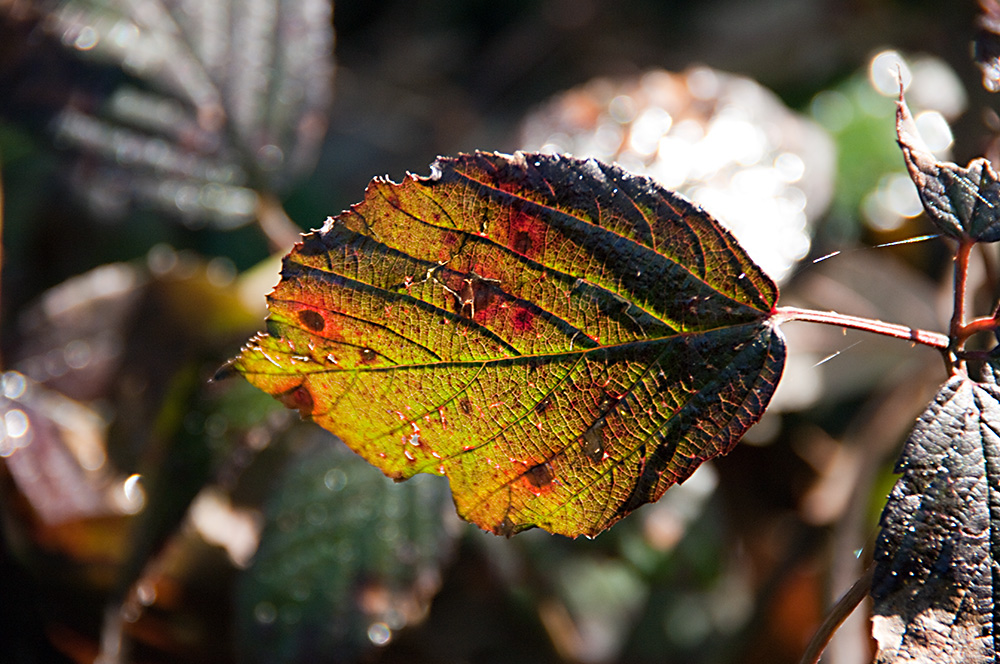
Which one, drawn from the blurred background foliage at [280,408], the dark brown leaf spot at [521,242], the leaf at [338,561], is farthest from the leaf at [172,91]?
the dark brown leaf spot at [521,242]

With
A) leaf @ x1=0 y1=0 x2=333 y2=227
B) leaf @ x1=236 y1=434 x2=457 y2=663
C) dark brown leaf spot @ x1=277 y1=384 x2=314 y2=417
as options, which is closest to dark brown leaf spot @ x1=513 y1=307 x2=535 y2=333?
dark brown leaf spot @ x1=277 y1=384 x2=314 y2=417

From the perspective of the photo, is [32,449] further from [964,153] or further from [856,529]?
[964,153]

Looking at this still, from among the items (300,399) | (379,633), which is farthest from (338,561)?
(300,399)

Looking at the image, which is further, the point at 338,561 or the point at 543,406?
the point at 338,561

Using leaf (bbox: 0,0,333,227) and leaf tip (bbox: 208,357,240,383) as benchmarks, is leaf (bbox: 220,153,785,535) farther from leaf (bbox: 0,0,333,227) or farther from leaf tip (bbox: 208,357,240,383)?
leaf (bbox: 0,0,333,227)

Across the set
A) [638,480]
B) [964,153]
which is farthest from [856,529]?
[638,480]

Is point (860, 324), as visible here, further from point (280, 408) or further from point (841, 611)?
point (280, 408)
